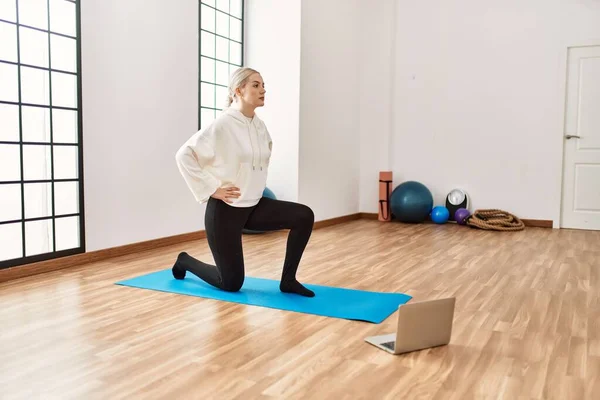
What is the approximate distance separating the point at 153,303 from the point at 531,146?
5193mm

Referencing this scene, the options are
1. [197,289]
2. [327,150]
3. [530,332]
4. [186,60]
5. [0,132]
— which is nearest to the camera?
[530,332]

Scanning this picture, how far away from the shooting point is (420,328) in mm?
2393

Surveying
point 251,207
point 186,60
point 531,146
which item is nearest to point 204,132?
point 251,207

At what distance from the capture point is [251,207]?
3.31m

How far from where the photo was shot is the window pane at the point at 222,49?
590 cm

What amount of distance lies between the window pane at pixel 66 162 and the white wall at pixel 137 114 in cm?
7

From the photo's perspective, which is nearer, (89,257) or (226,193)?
(226,193)

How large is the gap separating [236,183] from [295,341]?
105 cm

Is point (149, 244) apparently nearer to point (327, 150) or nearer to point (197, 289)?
point (197, 289)

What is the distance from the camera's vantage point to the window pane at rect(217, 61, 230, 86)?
5.91 meters

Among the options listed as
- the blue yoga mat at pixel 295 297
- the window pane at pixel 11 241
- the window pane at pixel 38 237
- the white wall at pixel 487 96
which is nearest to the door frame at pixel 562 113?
the white wall at pixel 487 96

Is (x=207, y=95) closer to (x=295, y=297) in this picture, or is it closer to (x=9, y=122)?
(x=9, y=122)

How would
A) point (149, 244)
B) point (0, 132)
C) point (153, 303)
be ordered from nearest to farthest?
point (153, 303), point (0, 132), point (149, 244)

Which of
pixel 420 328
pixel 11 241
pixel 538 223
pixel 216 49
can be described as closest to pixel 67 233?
pixel 11 241
